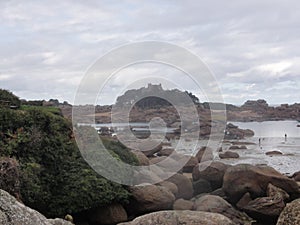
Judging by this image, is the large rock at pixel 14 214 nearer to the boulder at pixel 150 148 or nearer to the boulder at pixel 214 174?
the boulder at pixel 214 174

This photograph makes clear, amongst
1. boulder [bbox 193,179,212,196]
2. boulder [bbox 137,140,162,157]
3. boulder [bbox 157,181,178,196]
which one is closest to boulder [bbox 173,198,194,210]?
boulder [bbox 157,181,178,196]

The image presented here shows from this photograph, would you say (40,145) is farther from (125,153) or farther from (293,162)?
Result: (293,162)

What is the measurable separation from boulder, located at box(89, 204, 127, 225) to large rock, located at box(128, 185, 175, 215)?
49 centimetres

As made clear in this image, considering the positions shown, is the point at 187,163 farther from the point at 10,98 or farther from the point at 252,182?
the point at 10,98

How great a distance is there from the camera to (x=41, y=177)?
13.1 metres

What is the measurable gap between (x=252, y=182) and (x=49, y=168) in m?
7.15

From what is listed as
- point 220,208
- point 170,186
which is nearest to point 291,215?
point 220,208

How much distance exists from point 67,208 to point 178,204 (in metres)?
3.69

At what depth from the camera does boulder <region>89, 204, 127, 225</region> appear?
43.6 ft

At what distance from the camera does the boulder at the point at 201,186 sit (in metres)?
16.8

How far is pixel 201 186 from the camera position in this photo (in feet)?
55.6

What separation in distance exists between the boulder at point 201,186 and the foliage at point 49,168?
4048 millimetres

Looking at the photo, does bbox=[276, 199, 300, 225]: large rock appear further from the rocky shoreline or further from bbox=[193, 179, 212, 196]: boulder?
bbox=[193, 179, 212, 196]: boulder

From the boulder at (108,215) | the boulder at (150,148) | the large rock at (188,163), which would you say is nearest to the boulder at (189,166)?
the large rock at (188,163)
